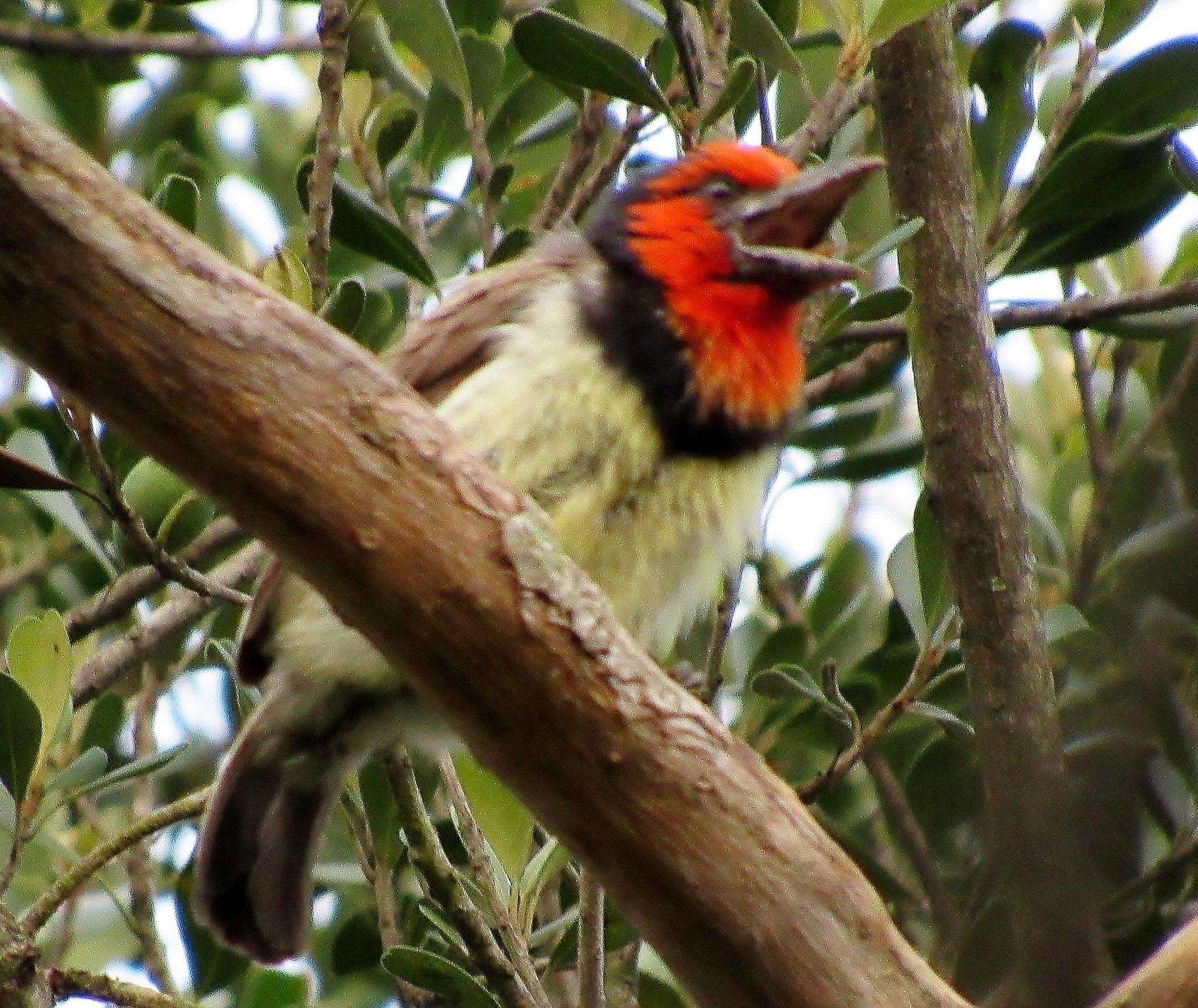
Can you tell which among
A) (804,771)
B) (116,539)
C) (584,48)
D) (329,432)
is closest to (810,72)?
(584,48)

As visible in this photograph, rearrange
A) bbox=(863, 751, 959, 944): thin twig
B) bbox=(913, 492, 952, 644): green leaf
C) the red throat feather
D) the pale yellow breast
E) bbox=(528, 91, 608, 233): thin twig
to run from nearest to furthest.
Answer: bbox=(863, 751, 959, 944): thin twig → the pale yellow breast → bbox=(913, 492, 952, 644): green leaf → the red throat feather → bbox=(528, 91, 608, 233): thin twig

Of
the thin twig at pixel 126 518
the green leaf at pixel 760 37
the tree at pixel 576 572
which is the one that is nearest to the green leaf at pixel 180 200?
the tree at pixel 576 572

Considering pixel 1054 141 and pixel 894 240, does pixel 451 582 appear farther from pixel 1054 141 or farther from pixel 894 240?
pixel 1054 141

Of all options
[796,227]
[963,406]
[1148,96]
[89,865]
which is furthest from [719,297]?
[89,865]

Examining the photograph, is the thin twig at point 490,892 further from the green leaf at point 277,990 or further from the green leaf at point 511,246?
the green leaf at point 511,246

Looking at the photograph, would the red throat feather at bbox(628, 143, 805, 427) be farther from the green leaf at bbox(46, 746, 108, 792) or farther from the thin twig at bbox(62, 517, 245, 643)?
the green leaf at bbox(46, 746, 108, 792)

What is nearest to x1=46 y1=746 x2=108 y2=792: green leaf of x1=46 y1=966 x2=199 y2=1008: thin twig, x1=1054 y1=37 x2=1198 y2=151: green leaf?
x1=46 y1=966 x2=199 y2=1008: thin twig

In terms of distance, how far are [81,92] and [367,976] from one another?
2.03 m

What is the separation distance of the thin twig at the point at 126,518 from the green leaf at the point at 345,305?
0.44 meters

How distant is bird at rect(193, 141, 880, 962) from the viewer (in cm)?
319

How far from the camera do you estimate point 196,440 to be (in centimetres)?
227

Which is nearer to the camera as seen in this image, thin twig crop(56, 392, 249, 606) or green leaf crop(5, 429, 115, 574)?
thin twig crop(56, 392, 249, 606)

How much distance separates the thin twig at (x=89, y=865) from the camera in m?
2.71

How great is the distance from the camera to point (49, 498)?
10.6ft
